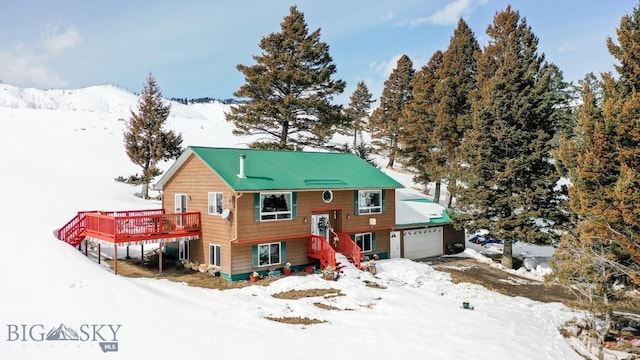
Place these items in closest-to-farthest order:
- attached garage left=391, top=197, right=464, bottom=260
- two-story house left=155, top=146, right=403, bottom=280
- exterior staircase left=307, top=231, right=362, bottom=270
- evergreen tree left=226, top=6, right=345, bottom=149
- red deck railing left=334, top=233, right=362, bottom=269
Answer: two-story house left=155, top=146, right=403, bottom=280 < exterior staircase left=307, top=231, right=362, bottom=270 < red deck railing left=334, top=233, right=362, bottom=269 < attached garage left=391, top=197, right=464, bottom=260 < evergreen tree left=226, top=6, right=345, bottom=149

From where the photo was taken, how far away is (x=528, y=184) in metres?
26.2

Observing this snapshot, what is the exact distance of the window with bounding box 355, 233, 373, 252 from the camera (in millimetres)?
25484

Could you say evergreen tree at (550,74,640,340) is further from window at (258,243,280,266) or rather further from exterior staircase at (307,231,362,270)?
window at (258,243,280,266)

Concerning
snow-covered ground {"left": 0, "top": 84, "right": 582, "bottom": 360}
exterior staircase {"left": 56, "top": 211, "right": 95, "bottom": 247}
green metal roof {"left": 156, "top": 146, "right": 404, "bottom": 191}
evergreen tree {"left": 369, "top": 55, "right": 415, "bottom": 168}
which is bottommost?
snow-covered ground {"left": 0, "top": 84, "right": 582, "bottom": 360}

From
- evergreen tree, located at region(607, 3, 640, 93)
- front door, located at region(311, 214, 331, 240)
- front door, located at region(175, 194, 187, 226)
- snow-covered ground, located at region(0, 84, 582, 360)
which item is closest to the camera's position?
snow-covered ground, located at region(0, 84, 582, 360)

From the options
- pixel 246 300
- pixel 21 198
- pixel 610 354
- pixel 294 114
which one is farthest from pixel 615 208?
pixel 21 198

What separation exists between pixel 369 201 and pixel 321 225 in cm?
360

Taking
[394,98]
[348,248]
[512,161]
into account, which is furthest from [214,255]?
[394,98]

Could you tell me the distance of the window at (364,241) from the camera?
25.5m

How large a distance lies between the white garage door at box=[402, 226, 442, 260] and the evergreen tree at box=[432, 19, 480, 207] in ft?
32.3

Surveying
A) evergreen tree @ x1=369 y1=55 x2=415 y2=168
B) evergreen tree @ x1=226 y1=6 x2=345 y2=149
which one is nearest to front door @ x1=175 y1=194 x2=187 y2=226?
→ evergreen tree @ x1=226 y1=6 x2=345 y2=149

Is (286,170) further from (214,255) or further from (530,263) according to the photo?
(530,263)

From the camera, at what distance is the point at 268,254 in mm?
21578

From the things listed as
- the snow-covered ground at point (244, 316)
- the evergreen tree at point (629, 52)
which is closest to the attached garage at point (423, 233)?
the snow-covered ground at point (244, 316)
